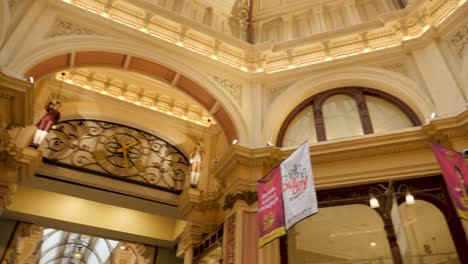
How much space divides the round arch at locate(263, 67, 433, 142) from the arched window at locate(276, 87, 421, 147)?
0.36 ft

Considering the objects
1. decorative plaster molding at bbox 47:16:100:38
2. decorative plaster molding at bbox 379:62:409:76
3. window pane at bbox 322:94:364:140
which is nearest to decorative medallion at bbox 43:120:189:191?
decorative plaster molding at bbox 47:16:100:38

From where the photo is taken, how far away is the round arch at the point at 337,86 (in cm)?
756

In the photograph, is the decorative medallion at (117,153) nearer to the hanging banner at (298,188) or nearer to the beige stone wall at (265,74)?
the beige stone wall at (265,74)

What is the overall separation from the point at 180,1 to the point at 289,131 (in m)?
4.24

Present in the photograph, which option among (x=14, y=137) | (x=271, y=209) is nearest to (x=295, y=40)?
(x=271, y=209)

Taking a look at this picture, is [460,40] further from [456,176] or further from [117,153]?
[117,153]

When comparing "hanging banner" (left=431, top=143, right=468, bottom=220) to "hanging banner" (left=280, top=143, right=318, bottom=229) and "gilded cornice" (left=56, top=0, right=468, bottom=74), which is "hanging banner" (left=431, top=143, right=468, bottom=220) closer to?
"hanging banner" (left=280, top=143, right=318, bottom=229)

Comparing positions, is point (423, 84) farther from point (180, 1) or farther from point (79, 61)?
point (79, 61)

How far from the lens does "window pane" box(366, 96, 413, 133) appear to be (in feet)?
24.7

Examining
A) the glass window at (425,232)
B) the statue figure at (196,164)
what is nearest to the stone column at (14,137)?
the statue figure at (196,164)

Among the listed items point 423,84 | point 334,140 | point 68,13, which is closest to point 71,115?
point 68,13

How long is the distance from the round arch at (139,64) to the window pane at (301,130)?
3.25 feet

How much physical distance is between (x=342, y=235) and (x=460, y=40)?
15.0 ft

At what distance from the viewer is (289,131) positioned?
819 cm
